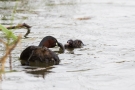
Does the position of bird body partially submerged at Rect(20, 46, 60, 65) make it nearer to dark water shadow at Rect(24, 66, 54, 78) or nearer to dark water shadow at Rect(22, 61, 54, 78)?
dark water shadow at Rect(22, 61, 54, 78)

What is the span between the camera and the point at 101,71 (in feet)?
19.5

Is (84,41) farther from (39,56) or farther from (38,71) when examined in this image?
(38,71)

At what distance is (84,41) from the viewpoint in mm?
9062

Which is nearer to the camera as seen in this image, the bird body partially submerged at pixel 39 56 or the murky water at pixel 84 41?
A: the murky water at pixel 84 41

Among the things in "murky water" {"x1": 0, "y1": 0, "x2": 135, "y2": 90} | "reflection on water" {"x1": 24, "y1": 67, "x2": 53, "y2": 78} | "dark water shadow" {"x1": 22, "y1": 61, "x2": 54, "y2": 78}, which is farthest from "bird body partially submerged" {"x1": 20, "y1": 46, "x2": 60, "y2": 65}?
"reflection on water" {"x1": 24, "y1": 67, "x2": 53, "y2": 78}

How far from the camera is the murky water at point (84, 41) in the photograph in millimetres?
5191

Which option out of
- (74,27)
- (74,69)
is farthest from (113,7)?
(74,69)

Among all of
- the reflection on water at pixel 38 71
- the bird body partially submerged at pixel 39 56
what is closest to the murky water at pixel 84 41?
the reflection on water at pixel 38 71

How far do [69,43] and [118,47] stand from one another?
3.55 ft

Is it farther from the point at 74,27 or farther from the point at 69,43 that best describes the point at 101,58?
the point at 74,27

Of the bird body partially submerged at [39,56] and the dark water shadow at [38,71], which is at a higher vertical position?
the bird body partially submerged at [39,56]

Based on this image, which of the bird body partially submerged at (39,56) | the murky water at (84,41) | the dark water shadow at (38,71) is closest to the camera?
the murky water at (84,41)

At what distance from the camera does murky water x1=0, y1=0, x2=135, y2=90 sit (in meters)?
5.19

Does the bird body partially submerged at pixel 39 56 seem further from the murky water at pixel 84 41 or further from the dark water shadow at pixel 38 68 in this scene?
the murky water at pixel 84 41
